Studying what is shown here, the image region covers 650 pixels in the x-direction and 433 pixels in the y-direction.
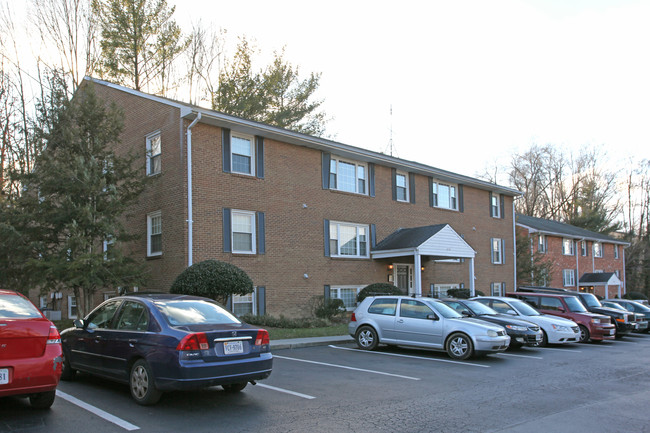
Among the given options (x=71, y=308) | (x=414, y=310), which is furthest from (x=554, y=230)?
(x=71, y=308)

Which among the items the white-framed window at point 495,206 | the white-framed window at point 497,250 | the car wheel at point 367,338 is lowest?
the car wheel at point 367,338

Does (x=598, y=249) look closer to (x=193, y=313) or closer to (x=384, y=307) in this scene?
(x=384, y=307)

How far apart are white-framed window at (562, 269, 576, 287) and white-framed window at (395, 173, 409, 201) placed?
72.6 ft

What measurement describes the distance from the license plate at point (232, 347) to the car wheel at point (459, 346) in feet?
21.5

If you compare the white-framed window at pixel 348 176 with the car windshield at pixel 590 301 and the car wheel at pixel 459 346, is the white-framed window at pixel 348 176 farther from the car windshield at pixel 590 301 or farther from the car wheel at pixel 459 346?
the car wheel at pixel 459 346

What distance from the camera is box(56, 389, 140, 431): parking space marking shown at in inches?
244

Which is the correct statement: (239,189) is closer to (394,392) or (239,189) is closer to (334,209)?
(334,209)

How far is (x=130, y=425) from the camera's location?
6.24 meters

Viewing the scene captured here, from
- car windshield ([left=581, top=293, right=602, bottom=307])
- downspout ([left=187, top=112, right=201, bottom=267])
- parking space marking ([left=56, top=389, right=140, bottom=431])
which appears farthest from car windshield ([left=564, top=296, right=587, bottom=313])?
parking space marking ([left=56, top=389, right=140, bottom=431])

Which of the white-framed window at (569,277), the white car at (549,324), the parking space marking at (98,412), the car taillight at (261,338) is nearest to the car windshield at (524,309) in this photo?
the white car at (549,324)

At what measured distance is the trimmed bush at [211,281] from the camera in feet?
51.8

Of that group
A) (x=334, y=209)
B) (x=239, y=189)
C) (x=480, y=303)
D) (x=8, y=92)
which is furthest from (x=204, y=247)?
(x=8, y=92)

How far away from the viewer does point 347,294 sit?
2273 centimetres

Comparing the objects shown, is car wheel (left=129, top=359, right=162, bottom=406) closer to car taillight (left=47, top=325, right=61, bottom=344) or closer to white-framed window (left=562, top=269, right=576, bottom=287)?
car taillight (left=47, top=325, right=61, bottom=344)
